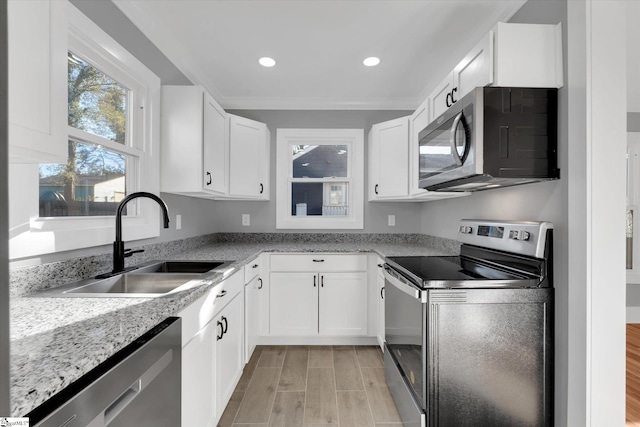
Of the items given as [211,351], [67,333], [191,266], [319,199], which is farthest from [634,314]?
[67,333]

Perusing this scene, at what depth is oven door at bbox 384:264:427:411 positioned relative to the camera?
1439 mm

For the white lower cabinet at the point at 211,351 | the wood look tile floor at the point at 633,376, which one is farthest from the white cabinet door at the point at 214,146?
the wood look tile floor at the point at 633,376

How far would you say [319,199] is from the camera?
3.38 m

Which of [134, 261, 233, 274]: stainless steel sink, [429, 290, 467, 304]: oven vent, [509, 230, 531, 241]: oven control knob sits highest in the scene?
[509, 230, 531, 241]: oven control knob

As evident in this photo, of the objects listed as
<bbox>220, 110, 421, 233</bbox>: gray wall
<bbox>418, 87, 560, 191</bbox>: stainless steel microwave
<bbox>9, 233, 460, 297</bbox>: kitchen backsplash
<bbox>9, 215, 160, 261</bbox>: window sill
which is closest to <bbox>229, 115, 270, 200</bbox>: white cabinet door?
<bbox>220, 110, 421, 233</bbox>: gray wall

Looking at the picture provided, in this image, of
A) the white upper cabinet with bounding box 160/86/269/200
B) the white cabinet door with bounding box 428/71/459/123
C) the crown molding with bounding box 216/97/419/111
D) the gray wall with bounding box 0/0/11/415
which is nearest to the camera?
the gray wall with bounding box 0/0/11/415

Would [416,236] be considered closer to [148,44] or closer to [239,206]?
[239,206]

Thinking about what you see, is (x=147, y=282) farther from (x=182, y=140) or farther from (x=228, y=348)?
(x=182, y=140)

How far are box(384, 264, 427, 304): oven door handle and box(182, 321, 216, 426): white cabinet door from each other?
101 centimetres

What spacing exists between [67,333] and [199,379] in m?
0.74

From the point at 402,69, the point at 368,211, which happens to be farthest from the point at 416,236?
the point at 402,69

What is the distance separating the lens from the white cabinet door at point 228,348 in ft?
5.32

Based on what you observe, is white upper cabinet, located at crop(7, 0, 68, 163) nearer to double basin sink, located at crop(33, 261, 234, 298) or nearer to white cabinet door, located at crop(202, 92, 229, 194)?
double basin sink, located at crop(33, 261, 234, 298)

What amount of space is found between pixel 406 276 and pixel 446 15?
→ 161 centimetres
